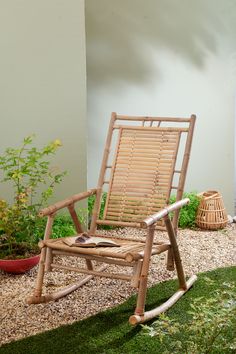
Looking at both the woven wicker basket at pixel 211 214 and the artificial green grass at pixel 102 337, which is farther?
the woven wicker basket at pixel 211 214

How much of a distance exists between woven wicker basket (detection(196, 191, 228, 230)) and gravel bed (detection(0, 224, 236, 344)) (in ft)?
1.57

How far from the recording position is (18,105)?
467 centimetres

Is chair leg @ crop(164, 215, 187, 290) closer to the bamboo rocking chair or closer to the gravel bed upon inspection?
the bamboo rocking chair

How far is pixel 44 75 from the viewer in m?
4.65

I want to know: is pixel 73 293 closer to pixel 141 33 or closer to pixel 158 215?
pixel 158 215

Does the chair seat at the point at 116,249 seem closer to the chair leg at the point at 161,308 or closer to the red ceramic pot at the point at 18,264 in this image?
the chair leg at the point at 161,308

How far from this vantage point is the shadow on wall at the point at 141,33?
5523 millimetres

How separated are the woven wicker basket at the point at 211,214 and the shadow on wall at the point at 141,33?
4.85ft

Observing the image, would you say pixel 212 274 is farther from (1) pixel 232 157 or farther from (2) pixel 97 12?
(2) pixel 97 12

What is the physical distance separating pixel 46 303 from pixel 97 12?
3.21 metres

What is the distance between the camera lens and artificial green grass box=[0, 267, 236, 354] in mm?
2887

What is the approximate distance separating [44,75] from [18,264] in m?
1.67

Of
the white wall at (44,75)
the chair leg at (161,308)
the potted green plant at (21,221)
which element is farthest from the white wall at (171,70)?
the chair leg at (161,308)

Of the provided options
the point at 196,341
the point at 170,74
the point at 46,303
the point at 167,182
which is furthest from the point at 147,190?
the point at 170,74
